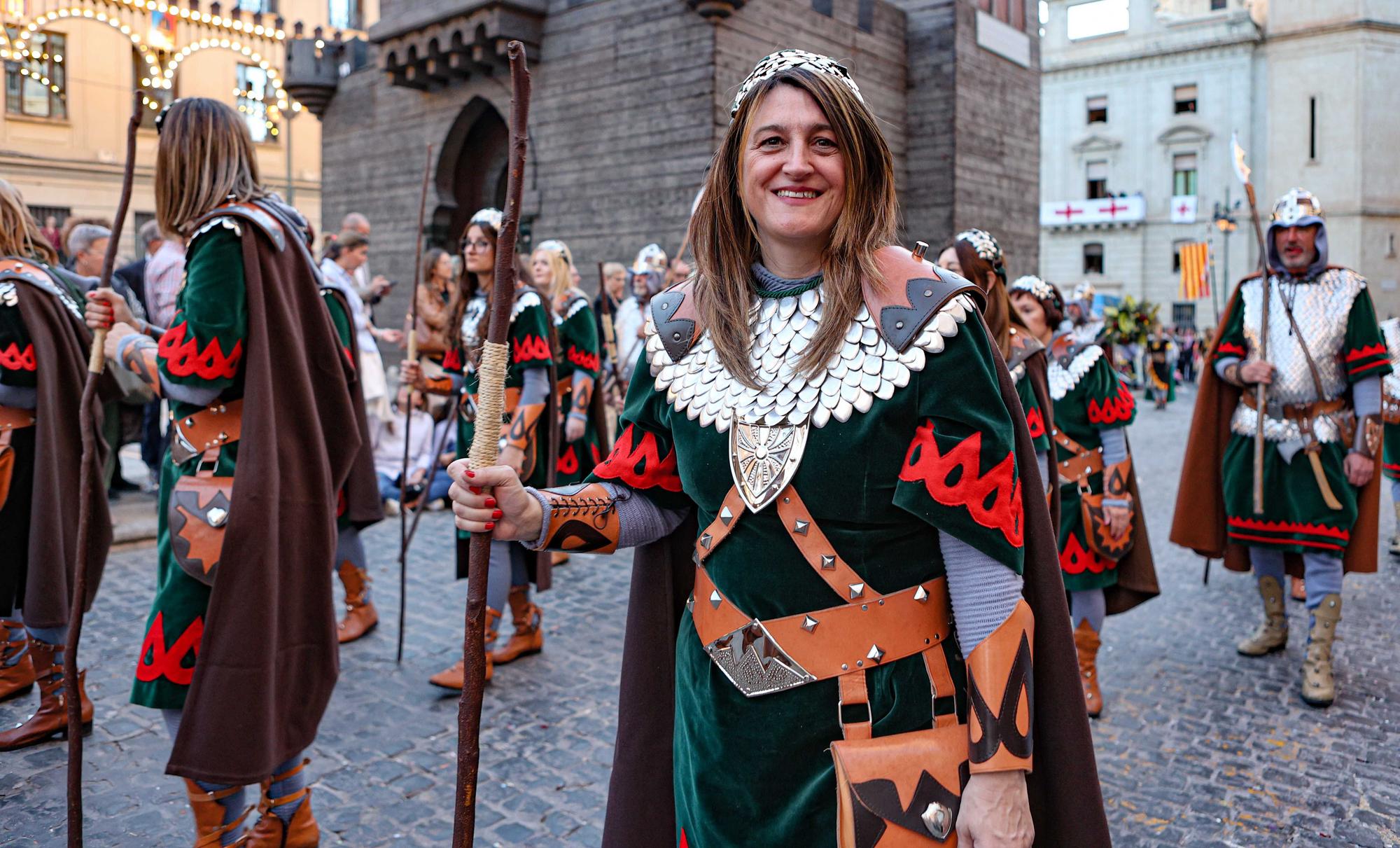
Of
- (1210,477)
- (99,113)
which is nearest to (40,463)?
(1210,477)

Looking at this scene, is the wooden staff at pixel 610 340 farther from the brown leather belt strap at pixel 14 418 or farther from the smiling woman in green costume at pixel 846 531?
the smiling woman in green costume at pixel 846 531

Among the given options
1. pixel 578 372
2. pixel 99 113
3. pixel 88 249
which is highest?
pixel 99 113

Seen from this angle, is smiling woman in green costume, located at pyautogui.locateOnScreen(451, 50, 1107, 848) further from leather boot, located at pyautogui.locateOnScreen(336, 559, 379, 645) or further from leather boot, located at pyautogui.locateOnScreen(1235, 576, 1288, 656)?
leather boot, located at pyautogui.locateOnScreen(1235, 576, 1288, 656)

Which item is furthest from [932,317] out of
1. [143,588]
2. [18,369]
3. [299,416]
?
[143,588]

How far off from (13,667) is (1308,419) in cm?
601

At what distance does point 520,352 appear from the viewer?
15.5ft

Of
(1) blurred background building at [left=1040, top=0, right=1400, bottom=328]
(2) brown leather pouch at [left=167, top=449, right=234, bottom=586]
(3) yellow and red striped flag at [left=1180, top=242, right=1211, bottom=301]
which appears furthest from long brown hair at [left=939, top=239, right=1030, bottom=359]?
(1) blurred background building at [left=1040, top=0, right=1400, bottom=328]

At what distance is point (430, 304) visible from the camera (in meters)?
7.89

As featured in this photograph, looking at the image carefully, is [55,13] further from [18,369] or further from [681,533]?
[681,533]

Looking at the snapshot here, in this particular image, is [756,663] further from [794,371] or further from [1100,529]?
[1100,529]

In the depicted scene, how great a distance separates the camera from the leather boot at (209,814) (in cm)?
276

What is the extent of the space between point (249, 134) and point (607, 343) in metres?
6.10

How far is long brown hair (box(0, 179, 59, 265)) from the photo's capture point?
4055mm

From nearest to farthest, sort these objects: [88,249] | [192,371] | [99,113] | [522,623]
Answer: [192,371], [522,623], [88,249], [99,113]
